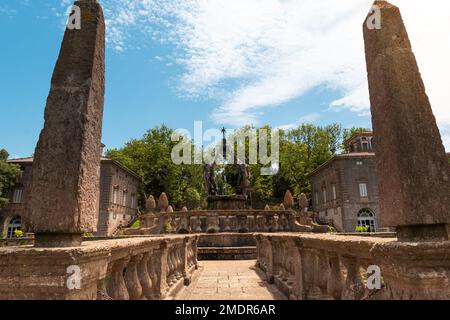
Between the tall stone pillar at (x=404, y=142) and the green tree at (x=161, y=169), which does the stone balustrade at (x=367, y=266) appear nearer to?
the tall stone pillar at (x=404, y=142)

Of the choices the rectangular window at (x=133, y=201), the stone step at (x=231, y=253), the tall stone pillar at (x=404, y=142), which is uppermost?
the rectangular window at (x=133, y=201)

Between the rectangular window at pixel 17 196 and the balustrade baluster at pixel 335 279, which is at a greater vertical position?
the rectangular window at pixel 17 196

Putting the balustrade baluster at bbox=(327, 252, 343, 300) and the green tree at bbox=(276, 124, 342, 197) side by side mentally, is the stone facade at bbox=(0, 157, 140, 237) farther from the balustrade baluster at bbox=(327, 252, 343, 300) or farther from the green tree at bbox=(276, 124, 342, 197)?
the balustrade baluster at bbox=(327, 252, 343, 300)

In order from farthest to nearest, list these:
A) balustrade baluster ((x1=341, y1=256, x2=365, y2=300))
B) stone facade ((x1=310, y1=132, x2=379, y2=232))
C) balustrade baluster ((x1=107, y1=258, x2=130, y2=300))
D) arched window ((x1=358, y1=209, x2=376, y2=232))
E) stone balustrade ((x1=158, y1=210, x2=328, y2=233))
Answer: arched window ((x1=358, y1=209, x2=376, y2=232)) < stone facade ((x1=310, y1=132, x2=379, y2=232)) < stone balustrade ((x1=158, y1=210, x2=328, y2=233)) < balustrade baluster ((x1=107, y1=258, x2=130, y2=300)) < balustrade baluster ((x1=341, y1=256, x2=365, y2=300))

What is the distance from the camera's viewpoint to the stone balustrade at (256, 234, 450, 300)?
5.80 feet

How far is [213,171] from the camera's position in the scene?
17969 millimetres

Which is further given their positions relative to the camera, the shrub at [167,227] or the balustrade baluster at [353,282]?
the shrub at [167,227]

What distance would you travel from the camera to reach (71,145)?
8.52 ft

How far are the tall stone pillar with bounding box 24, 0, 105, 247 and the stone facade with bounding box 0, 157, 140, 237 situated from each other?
2978 centimetres

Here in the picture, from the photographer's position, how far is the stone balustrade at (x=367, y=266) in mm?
1768

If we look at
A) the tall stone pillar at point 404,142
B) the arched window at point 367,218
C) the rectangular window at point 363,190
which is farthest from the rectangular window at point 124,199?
the tall stone pillar at point 404,142

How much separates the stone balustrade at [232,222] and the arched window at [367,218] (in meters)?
20.7

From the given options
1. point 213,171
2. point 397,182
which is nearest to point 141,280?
point 397,182

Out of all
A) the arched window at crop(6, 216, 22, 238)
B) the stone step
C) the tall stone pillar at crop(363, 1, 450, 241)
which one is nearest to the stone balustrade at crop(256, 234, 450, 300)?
the tall stone pillar at crop(363, 1, 450, 241)
